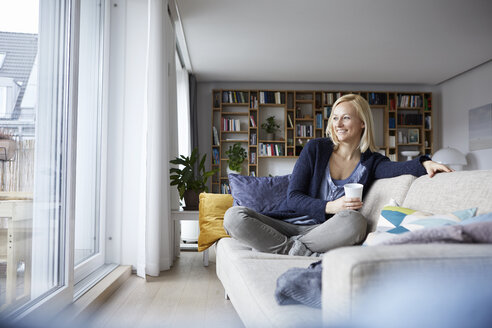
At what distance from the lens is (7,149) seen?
132 centimetres

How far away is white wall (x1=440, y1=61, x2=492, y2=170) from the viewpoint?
6.00m

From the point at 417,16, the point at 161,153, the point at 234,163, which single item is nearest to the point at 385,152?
the point at 234,163

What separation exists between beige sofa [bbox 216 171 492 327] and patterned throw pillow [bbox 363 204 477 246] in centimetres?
12

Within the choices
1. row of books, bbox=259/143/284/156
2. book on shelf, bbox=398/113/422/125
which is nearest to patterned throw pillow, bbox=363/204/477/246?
row of books, bbox=259/143/284/156

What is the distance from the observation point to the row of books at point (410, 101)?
708 cm

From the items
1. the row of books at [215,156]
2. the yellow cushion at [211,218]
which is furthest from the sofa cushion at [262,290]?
the row of books at [215,156]

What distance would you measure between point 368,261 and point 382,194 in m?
1.41

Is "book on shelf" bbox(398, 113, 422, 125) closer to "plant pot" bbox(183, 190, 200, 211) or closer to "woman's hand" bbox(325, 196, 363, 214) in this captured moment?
"plant pot" bbox(183, 190, 200, 211)

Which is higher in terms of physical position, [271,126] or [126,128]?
[271,126]

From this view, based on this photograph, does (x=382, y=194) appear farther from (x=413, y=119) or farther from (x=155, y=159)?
(x=413, y=119)

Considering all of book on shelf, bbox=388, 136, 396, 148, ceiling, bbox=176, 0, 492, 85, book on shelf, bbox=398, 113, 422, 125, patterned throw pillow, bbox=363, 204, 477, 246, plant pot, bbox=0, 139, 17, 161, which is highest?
ceiling, bbox=176, 0, 492, 85

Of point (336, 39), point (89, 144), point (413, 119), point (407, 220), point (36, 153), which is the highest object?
point (336, 39)

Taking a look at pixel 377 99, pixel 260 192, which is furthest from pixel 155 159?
pixel 377 99

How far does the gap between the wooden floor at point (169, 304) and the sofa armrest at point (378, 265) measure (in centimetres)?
126
